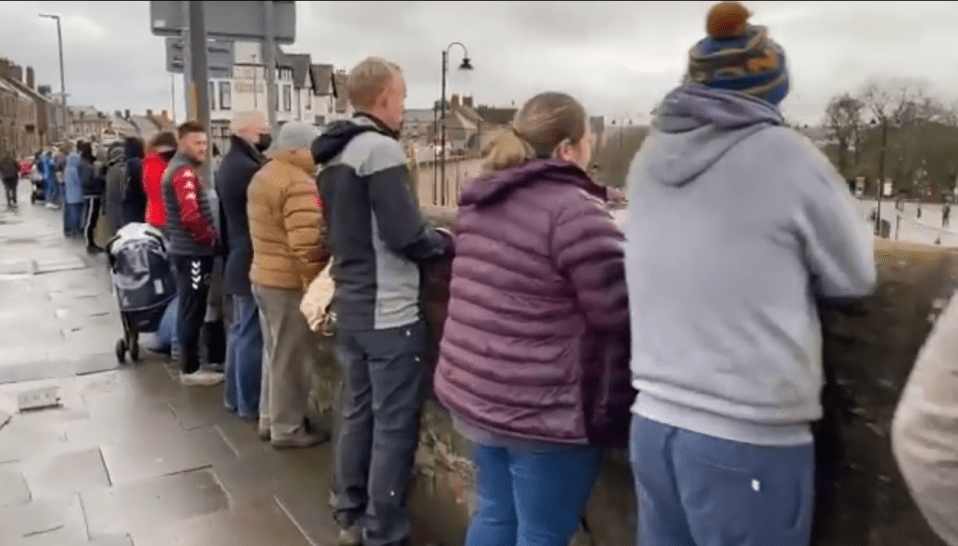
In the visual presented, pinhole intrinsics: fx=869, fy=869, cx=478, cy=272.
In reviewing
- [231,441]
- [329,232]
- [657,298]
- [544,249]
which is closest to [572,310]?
[544,249]

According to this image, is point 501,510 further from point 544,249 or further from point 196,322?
point 196,322

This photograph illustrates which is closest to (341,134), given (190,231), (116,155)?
(190,231)

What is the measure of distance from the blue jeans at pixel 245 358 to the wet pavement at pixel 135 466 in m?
0.13

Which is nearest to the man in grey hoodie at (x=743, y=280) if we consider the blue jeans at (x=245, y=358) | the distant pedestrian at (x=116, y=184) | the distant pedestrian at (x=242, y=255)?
the distant pedestrian at (x=242, y=255)

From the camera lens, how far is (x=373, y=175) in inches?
112

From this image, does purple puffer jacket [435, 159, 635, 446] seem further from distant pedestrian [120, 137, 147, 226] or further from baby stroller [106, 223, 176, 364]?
distant pedestrian [120, 137, 147, 226]

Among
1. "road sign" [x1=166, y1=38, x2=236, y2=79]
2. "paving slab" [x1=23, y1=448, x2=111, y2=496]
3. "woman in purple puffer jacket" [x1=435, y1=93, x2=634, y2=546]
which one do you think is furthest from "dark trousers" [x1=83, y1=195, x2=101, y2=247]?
"woman in purple puffer jacket" [x1=435, y1=93, x2=634, y2=546]

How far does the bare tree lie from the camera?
101 inches

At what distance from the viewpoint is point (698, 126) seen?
1.63 m

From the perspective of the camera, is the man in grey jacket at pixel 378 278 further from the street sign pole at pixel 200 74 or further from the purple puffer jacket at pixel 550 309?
the street sign pole at pixel 200 74

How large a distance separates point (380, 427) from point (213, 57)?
4307 millimetres

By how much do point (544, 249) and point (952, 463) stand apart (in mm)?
1074

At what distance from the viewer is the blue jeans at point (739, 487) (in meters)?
1.60

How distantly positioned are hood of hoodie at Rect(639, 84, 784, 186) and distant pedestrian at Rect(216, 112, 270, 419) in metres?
3.01
